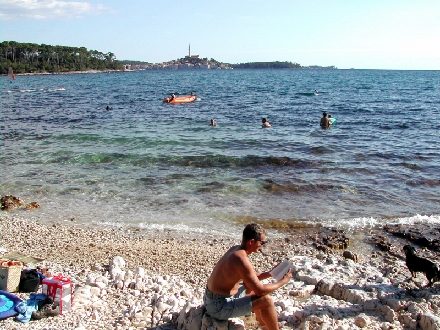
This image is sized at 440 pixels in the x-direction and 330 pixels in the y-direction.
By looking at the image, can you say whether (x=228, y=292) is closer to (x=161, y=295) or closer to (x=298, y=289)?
(x=161, y=295)

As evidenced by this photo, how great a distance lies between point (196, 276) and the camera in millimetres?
7402

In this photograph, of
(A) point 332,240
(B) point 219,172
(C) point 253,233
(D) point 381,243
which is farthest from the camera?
(B) point 219,172

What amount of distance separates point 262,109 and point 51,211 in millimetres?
25557

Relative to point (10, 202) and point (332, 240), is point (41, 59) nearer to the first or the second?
point (10, 202)

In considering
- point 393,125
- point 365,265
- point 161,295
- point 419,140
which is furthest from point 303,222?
point 393,125

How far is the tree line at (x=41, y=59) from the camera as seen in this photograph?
13962cm

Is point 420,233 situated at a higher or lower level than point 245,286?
lower

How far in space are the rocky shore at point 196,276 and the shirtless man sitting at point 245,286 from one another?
0.30 meters

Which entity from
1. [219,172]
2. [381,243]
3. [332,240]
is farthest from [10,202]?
[381,243]

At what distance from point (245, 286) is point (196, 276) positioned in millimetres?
2346

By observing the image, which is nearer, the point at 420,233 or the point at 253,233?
the point at 253,233

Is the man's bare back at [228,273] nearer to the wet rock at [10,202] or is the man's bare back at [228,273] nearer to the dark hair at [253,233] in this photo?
the dark hair at [253,233]

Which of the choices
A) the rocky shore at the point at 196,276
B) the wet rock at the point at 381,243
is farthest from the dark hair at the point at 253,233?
the wet rock at the point at 381,243

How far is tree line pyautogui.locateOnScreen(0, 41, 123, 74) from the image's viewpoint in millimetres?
139625
